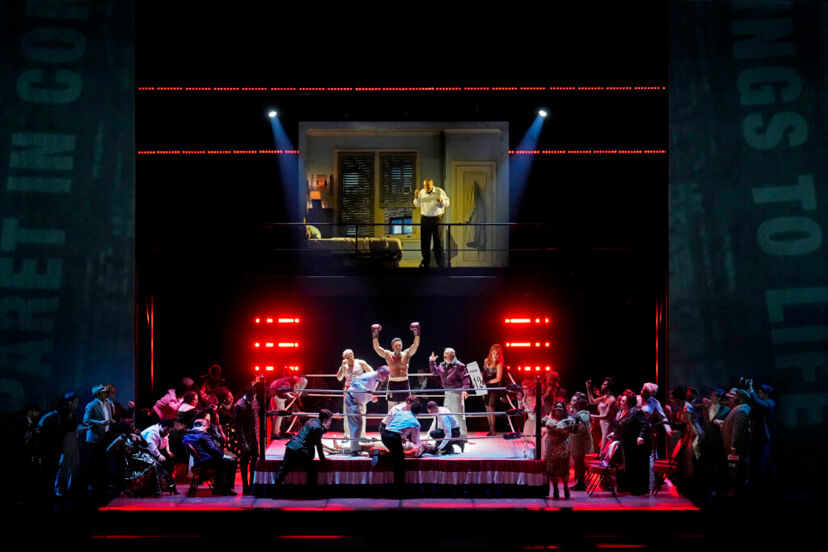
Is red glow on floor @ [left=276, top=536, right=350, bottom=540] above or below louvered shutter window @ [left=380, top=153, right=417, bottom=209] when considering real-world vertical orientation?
below

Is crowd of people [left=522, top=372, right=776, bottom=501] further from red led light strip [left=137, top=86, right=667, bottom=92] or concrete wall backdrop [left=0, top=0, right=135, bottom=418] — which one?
concrete wall backdrop [left=0, top=0, right=135, bottom=418]

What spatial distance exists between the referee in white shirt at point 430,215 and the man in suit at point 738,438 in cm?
529

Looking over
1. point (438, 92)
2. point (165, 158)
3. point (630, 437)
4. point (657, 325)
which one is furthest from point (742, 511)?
point (165, 158)

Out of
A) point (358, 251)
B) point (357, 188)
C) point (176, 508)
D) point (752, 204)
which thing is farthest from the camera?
point (357, 188)

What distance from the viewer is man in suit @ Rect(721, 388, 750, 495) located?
10.5 meters

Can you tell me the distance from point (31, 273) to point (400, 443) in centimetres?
603

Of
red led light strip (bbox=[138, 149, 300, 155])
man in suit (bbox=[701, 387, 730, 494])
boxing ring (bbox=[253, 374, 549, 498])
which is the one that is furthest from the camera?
red led light strip (bbox=[138, 149, 300, 155])

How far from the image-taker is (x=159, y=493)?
10.6 m

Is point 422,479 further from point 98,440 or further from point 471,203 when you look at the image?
point 471,203

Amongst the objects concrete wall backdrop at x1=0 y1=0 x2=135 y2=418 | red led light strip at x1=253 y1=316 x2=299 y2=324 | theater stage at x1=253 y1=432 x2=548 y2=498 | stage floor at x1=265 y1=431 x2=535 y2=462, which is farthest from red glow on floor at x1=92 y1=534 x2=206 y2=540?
red led light strip at x1=253 y1=316 x2=299 y2=324

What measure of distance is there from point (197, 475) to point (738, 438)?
6.88 metres

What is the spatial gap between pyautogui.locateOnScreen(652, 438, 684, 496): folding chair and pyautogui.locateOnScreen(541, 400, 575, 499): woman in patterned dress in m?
1.27

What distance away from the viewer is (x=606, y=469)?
1073cm

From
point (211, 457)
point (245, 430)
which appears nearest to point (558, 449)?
point (245, 430)
